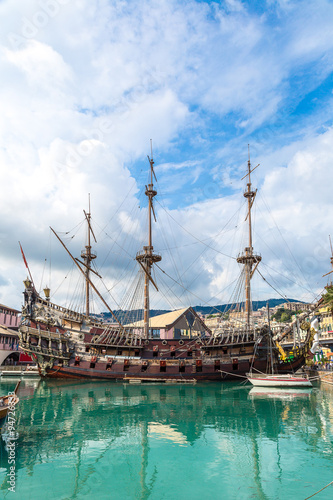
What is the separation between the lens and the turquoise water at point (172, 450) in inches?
414

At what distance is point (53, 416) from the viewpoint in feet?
67.2

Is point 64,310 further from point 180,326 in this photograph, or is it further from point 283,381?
point 283,381

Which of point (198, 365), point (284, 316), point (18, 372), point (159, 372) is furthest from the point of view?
point (284, 316)

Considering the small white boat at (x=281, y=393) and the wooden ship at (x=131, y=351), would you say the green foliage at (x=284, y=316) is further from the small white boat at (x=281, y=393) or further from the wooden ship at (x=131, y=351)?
the small white boat at (x=281, y=393)

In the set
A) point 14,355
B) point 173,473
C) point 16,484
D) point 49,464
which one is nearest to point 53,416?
point 49,464

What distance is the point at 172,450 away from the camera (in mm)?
14125

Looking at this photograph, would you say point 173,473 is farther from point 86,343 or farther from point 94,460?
point 86,343

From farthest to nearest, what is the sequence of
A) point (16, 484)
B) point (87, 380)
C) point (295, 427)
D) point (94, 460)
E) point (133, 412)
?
point (87, 380) → point (133, 412) → point (295, 427) → point (94, 460) → point (16, 484)

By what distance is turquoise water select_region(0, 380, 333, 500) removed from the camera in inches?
414

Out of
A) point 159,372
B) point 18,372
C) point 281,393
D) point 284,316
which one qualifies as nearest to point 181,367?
point 159,372

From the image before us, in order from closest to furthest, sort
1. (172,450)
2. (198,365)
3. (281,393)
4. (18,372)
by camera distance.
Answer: (172,450)
(281,393)
(198,365)
(18,372)

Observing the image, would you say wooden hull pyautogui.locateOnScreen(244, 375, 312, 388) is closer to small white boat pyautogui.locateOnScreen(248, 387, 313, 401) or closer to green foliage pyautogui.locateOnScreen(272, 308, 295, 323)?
small white boat pyautogui.locateOnScreen(248, 387, 313, 401)

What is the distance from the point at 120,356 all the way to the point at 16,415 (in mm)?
20771

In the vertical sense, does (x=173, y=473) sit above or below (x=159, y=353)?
below
